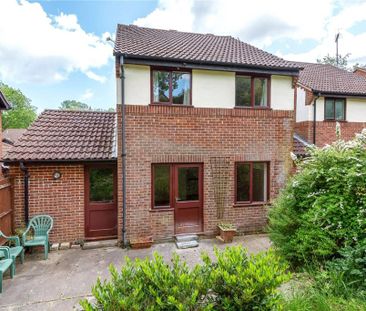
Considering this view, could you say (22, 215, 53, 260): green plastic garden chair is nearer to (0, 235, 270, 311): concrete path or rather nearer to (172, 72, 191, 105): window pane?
(0, 235, 270, 311): concrete path

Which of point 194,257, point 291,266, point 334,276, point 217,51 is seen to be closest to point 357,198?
point 334,276

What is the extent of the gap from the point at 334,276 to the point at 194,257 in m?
3.95

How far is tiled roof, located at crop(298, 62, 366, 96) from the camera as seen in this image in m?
11.9

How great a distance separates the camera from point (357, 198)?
3.80 metres

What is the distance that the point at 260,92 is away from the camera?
854cm

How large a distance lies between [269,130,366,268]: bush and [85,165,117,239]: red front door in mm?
5317

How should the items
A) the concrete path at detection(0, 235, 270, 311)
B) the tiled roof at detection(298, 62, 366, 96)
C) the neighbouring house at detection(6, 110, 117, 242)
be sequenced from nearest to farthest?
the concrete path at detection(0, 235, 270, 311)
the neighbouring house at detection(6, 110, 117, 242)
the tiled roof at detection(298, 62, 366, 96)

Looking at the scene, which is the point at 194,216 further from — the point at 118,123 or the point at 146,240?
the point at 118,123

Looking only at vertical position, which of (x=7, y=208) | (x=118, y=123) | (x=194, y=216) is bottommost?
(x=194, y=216)

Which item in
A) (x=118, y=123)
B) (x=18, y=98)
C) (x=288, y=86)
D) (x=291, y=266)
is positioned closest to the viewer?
(x=291, y=266)

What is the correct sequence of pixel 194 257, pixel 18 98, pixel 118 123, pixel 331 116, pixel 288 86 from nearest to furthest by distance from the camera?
1. pixel 194 257
2. pixel 118 123
3. pixel 288 86
4. pixel 331 116
5. pixel 18 98

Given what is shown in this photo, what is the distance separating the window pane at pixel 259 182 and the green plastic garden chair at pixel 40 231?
23.0 feet

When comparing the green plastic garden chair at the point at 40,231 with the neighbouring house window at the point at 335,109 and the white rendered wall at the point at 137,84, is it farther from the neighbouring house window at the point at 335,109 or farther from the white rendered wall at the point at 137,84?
the neighbouring house window at the point at 335,109

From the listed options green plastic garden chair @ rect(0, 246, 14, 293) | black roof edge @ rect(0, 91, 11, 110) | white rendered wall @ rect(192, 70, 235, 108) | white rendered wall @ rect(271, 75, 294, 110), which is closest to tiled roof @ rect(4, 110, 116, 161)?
black roof edge @ rect(0, 91, 11, 110)
